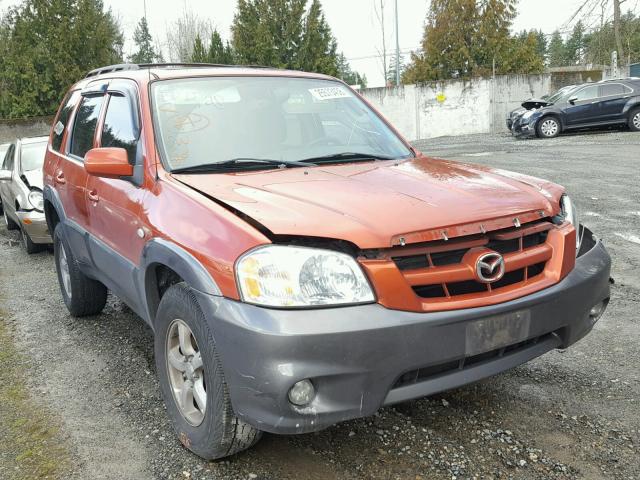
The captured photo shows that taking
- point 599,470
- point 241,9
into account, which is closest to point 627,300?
point 599,470

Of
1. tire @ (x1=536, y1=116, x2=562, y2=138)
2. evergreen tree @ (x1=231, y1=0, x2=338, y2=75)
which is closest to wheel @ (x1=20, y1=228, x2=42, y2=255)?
tire @ (x1=536, y1=116, x2=562, y2=138)

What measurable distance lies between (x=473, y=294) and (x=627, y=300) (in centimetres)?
272

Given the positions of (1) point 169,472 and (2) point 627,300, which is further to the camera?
(2) point 627,300

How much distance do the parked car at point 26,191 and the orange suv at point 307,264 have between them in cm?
439

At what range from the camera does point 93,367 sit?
3912mm

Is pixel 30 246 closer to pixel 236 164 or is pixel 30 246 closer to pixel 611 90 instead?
pixel 236 164

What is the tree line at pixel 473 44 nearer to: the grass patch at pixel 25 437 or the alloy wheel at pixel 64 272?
the alloy wheel at pixel 64 272

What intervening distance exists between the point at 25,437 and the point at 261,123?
2.03 metres

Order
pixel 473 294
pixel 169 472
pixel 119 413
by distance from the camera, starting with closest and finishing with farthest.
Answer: pixel 473 294 < pixel 169 472 < pixel 119 413

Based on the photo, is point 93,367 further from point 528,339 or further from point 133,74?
point 528,339

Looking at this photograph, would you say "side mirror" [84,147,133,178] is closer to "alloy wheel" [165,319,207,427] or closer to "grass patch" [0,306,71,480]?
"alloy wheel" [165,319,207,427]

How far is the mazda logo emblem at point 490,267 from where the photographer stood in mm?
2365

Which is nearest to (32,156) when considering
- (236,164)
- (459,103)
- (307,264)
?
(236,164)

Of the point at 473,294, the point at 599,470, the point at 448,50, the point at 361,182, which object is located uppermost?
the point at 448,50
